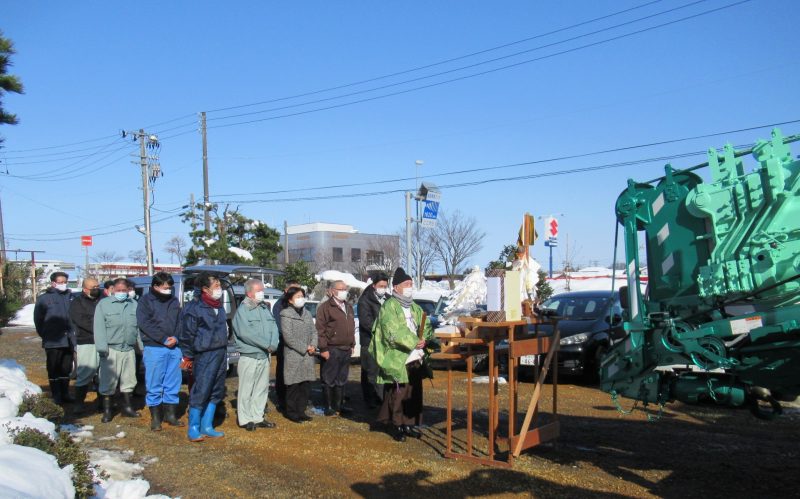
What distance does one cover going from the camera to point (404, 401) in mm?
7109

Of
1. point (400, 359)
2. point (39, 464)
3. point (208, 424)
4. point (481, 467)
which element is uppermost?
point (400, 359)

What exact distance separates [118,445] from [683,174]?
5937mm

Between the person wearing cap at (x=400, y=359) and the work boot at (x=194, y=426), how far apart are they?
76.4 inches

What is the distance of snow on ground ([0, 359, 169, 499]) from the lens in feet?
12.0

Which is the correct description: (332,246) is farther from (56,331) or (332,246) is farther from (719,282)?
(719,282)

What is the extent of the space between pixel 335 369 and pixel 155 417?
2.29m

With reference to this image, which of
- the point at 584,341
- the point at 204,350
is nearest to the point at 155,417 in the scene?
the point at 204,350

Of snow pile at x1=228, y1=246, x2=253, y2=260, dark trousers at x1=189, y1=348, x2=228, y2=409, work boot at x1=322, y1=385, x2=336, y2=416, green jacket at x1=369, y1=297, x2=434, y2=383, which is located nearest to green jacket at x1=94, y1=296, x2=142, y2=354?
dark trousers at x1=189, y1=348, x2=228, y2=409

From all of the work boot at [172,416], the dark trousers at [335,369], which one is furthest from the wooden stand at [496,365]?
the work boot at [172,416]

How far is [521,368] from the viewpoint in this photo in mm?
11617

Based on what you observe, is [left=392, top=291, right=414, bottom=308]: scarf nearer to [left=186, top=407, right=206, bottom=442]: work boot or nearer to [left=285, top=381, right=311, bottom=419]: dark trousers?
[left=285, top=381, right=311, bottom=419]: dark trousers

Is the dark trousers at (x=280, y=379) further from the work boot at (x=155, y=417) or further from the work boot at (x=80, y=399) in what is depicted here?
the work boot at (x=80, y=399)

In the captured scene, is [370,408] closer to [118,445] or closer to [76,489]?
[118,445]

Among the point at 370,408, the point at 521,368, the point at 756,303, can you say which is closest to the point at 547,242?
the point at 521,368
